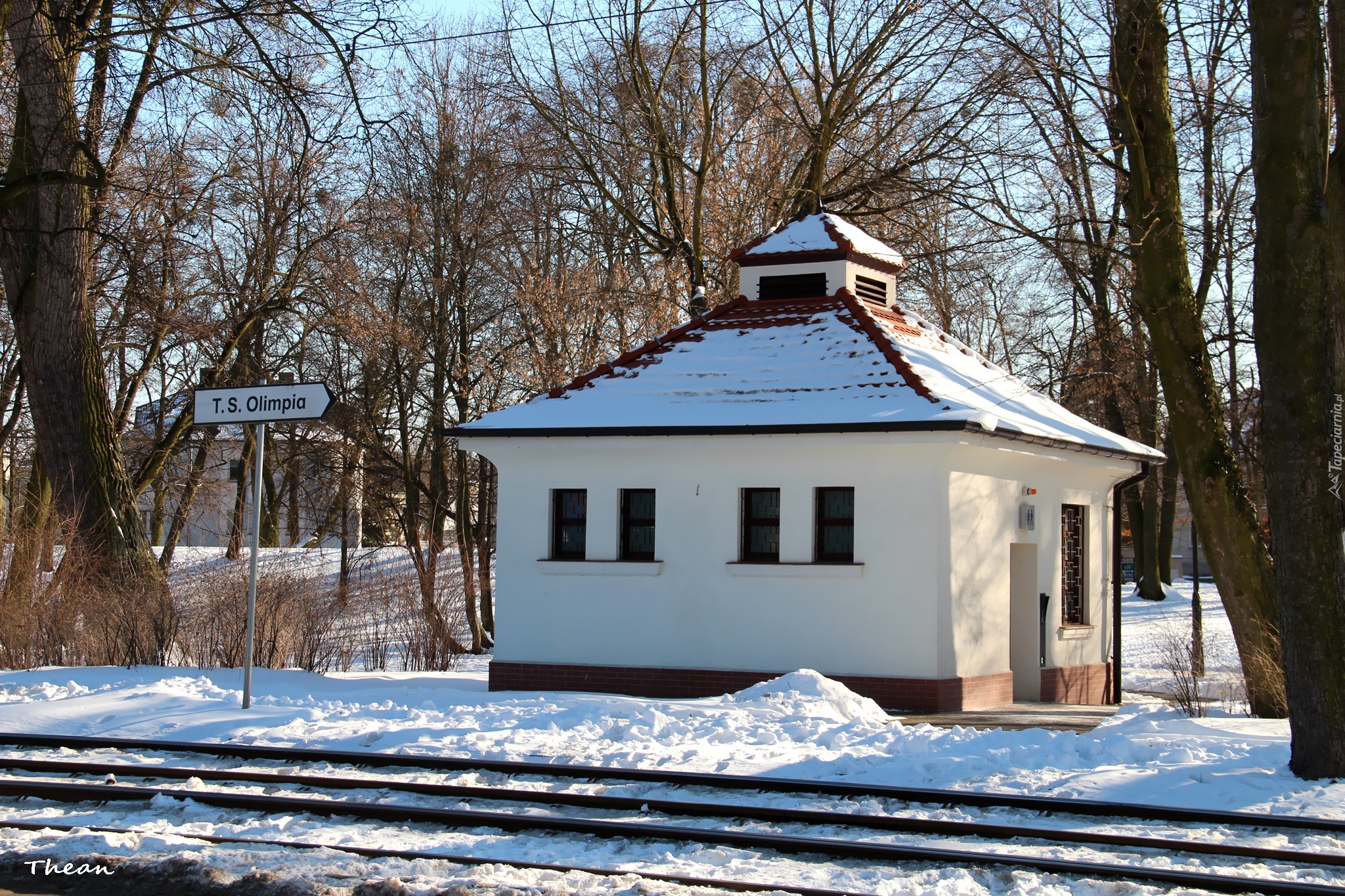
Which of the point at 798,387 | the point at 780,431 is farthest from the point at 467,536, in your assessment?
the point at 780,431

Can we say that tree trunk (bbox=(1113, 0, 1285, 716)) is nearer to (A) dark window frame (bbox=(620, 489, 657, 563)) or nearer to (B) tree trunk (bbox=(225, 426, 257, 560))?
(A) dark window frame (bbox=(620, 489, 657, 563))

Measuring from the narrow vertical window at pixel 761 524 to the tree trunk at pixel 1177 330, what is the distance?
498 centimetres

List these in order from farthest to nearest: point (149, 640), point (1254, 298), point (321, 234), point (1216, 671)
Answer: point (321, 234), point (1216, 671), point (149, 640), point (1254, 298)

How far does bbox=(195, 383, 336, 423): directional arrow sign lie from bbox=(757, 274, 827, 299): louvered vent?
31.0 ft

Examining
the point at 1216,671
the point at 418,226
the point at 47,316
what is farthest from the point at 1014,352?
the point at 47,316

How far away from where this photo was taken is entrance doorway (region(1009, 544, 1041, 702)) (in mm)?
17328

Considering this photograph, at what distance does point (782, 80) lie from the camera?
25969 mm

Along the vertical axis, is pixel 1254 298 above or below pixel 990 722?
above

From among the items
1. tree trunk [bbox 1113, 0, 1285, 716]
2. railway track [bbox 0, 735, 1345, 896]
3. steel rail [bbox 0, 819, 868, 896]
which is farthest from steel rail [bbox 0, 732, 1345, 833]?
tree trunk [bbox 1113, 0, 1285, 716]

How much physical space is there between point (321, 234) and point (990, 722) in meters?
22.5

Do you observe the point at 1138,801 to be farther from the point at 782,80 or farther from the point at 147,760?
the point at 782,80

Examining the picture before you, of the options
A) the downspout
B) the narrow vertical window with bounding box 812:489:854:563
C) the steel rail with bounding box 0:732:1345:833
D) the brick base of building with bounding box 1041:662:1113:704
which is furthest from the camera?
the downspout

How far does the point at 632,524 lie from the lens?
16.9 m
